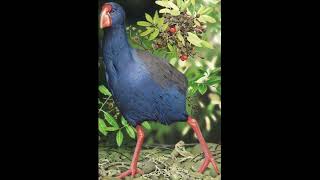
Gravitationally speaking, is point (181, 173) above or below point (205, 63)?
below

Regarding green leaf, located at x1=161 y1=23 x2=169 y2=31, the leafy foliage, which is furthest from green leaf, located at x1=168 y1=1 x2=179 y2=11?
green leaf, located at x1=161 y1=23 x2=169 y2=31

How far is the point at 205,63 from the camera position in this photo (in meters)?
8.50

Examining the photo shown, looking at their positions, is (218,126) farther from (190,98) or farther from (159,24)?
(159,24)

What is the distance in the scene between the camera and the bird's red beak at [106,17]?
844 cm

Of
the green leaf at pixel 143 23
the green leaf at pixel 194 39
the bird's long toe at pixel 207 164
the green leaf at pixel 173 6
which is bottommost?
the bird's long toe at pixel 207 164

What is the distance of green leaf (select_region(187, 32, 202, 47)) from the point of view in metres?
8.51

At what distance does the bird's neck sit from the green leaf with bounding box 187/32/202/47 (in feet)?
1.38

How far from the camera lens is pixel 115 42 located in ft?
27.7

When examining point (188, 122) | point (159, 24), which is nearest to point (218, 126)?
point (188, 122)

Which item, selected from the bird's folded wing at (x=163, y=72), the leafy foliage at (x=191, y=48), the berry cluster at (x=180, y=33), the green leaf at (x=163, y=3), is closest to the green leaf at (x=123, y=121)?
the leafy foliage at (x=191, y=48)

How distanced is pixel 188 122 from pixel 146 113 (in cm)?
29

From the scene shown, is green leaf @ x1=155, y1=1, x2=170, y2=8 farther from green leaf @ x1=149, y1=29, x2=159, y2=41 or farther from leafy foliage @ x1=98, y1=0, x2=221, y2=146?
green leaf @ x1=149, y1=29, x2=159, y2=41

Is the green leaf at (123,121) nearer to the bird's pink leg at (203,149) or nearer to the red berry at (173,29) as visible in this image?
the bird's pink leg at (203,149)

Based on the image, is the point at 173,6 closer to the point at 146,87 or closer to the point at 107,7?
the point at 107,7
